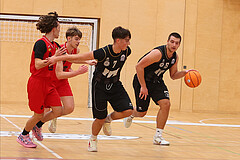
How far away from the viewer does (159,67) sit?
6.65m

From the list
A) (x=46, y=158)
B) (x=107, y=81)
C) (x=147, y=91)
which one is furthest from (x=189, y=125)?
(x=46, y=158)

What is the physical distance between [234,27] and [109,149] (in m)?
9.53

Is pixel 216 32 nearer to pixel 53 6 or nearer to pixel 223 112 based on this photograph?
pixel 223 112

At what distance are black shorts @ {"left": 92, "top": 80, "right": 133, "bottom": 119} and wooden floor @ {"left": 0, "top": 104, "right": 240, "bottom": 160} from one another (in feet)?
1.81

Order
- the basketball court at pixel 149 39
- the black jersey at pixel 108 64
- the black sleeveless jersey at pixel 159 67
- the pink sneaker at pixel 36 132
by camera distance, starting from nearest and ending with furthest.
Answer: the black jersey at pixel 108 64, the pink sneaker at pixel 36 132, the black sleeveless jersey at pixel 159 67, the basketball court at pixel 149 39

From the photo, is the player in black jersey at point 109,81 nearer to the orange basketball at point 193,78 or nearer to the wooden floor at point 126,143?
the wooden floor at point 126,143

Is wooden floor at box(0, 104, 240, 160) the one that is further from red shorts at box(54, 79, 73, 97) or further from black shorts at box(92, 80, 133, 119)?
red shorts at box(54, 79, 73, 97)

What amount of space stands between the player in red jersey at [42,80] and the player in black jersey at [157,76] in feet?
4.50

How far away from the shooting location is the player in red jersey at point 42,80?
550cm

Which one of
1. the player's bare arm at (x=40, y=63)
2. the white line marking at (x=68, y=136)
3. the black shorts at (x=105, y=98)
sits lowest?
the white line marking at (x=68, y=136)

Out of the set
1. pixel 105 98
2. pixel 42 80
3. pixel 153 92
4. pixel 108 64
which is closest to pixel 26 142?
pixel 42 80

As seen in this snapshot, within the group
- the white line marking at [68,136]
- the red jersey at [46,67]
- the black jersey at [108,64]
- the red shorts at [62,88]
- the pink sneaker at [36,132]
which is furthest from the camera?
the white line marking at [68,136]

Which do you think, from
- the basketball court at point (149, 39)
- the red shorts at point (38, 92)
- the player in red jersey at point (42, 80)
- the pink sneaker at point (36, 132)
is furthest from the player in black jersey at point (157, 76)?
the basketball court at point (149, 39)

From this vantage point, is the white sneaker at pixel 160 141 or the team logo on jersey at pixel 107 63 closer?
the team logo on jersey at pixel 107 63
